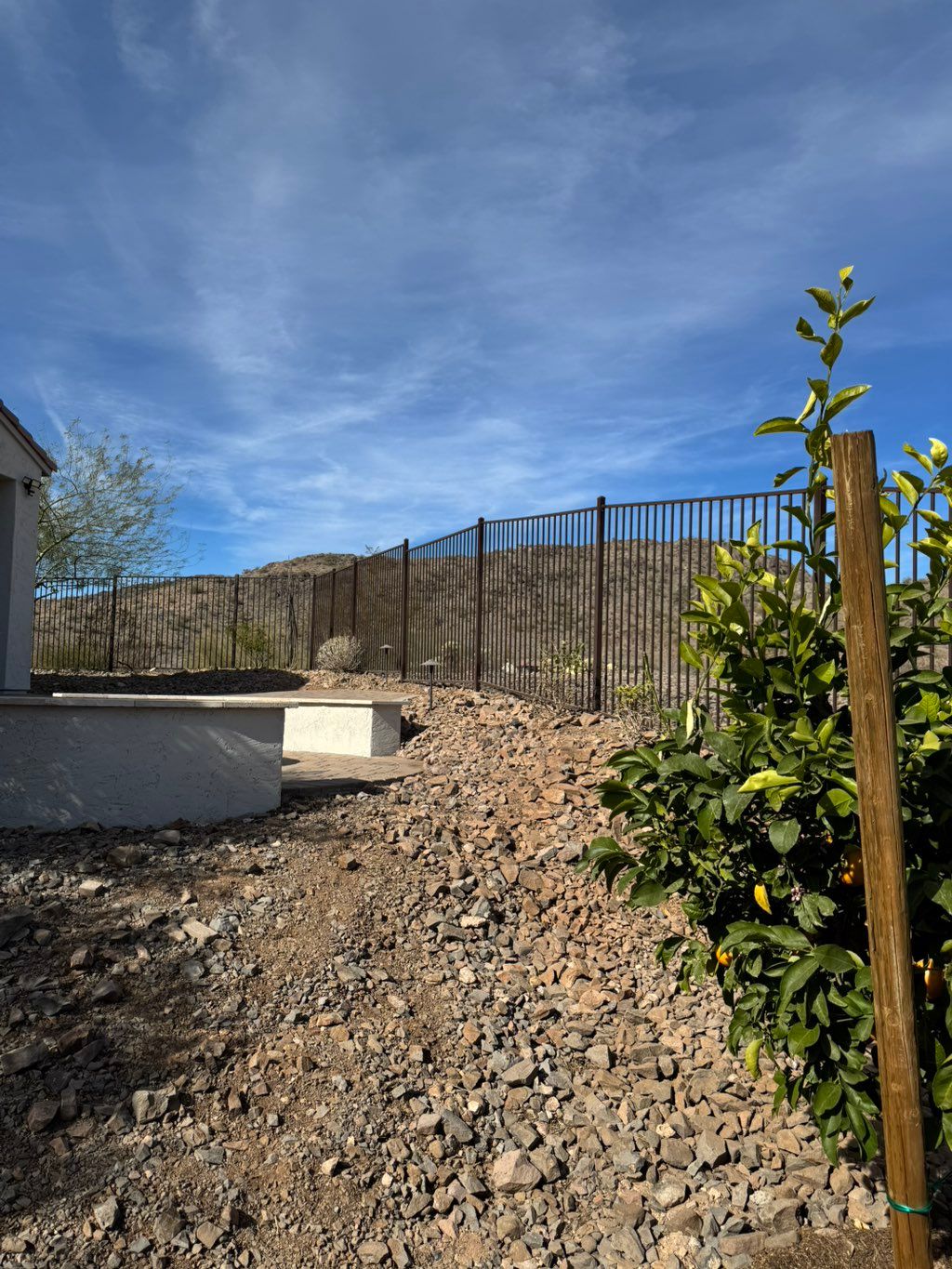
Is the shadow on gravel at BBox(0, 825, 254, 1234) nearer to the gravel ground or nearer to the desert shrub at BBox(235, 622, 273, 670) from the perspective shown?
the gravel ground

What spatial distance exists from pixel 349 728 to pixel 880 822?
827cm

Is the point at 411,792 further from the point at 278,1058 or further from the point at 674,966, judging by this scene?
the point at 278,1058

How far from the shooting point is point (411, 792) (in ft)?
24.3

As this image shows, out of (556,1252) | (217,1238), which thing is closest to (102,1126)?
(217,1238)

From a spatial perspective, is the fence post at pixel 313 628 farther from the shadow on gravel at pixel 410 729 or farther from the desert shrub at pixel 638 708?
the desert shrub at pixel 638 708

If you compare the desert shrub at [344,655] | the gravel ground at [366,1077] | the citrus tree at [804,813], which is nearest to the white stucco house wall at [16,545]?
the desert shrub at [344,655]

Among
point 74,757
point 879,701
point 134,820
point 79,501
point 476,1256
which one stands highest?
point 79,501

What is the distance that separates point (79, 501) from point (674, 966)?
18273 mm

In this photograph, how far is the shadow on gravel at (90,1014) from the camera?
3516mm

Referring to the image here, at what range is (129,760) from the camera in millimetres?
6422

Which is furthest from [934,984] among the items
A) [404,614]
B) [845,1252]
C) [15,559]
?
[404,614]

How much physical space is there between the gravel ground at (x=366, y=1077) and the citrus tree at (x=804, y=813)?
50.4 inches

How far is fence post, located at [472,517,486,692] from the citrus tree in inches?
336

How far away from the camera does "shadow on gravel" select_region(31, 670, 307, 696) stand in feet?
48.0
